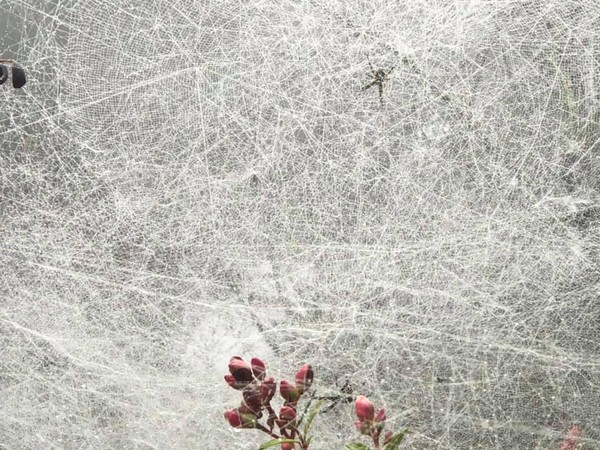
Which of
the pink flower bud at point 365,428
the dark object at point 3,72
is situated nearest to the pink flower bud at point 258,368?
the pink flower bud at point 365,428

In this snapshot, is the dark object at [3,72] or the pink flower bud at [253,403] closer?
the pink flower bud at [253,403]

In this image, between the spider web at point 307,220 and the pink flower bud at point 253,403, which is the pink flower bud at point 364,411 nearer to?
the pink flower bud at point 253,403

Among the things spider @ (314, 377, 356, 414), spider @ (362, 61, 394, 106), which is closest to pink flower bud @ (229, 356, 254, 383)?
spider @ (314, 377, 356, 414)

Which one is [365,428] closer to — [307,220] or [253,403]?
[253,403]

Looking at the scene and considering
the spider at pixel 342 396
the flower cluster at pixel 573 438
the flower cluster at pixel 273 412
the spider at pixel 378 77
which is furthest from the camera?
the spider at pixel 378 77

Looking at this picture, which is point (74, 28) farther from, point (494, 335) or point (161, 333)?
point (494, 335)

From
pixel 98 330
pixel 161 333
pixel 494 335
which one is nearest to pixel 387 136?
pixel 494 335

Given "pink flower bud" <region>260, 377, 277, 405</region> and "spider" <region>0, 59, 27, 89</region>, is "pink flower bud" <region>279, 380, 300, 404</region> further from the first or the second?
"spider" <region>0, 59, 27, 89</region>
